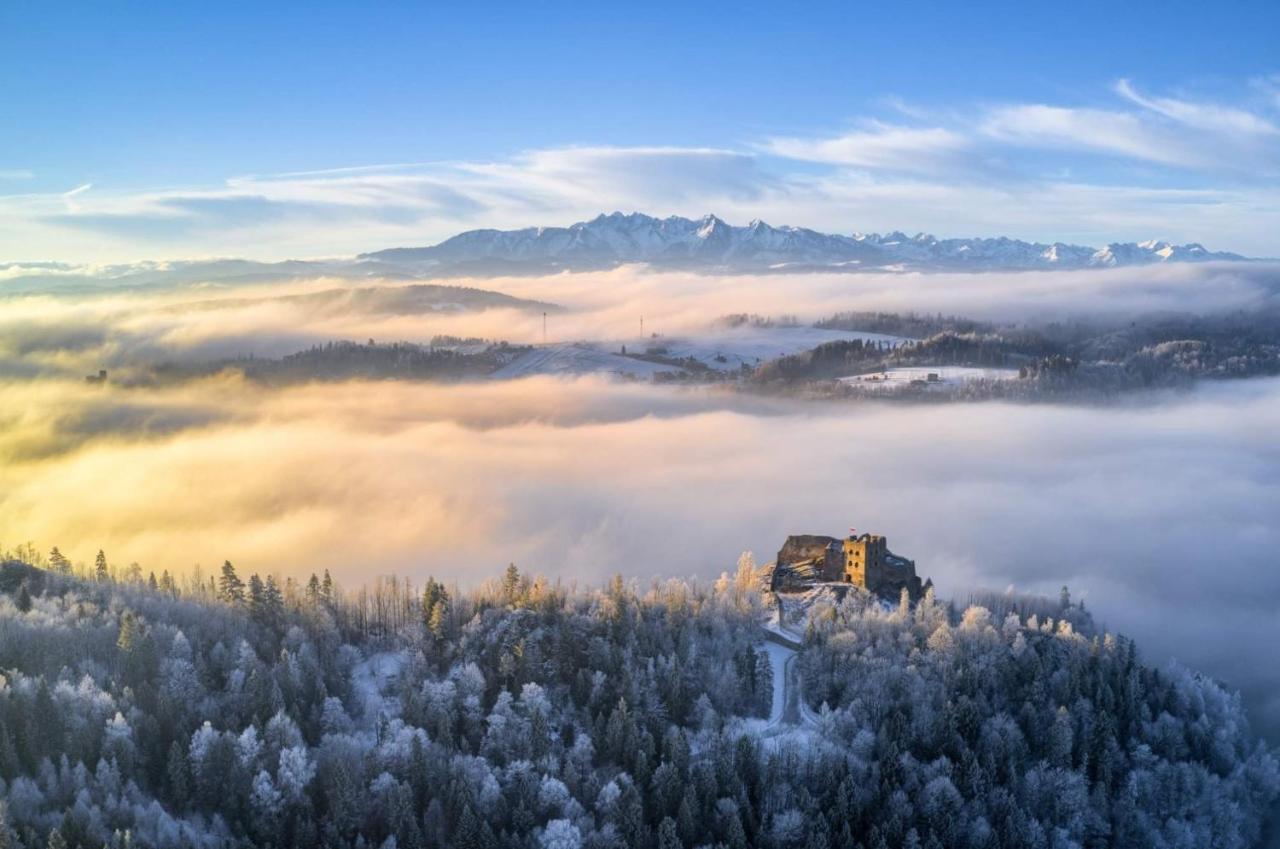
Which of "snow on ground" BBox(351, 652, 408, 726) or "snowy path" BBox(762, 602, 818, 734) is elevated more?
"snow on ground" BBox(351, 652, 408, 726)

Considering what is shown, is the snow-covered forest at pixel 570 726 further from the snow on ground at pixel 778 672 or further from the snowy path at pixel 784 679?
the snow on ground at pixel 778 672

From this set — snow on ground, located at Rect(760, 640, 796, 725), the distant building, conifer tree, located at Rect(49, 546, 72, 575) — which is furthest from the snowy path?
conifer tree, located at Rect(49, 546, 72, 575)

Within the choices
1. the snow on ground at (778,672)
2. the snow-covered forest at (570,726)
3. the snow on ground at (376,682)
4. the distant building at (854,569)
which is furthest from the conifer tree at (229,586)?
the distant building at (854,569)

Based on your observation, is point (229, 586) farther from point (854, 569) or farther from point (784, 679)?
point (854, 569)

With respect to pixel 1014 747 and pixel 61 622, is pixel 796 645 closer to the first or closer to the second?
pixel 1014 747

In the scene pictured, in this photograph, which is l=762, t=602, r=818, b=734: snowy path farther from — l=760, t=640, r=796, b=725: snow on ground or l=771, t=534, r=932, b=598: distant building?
l=771, t=534, r=932, b=598: distant building

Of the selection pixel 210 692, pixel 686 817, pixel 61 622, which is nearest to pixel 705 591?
pixel 686 817
